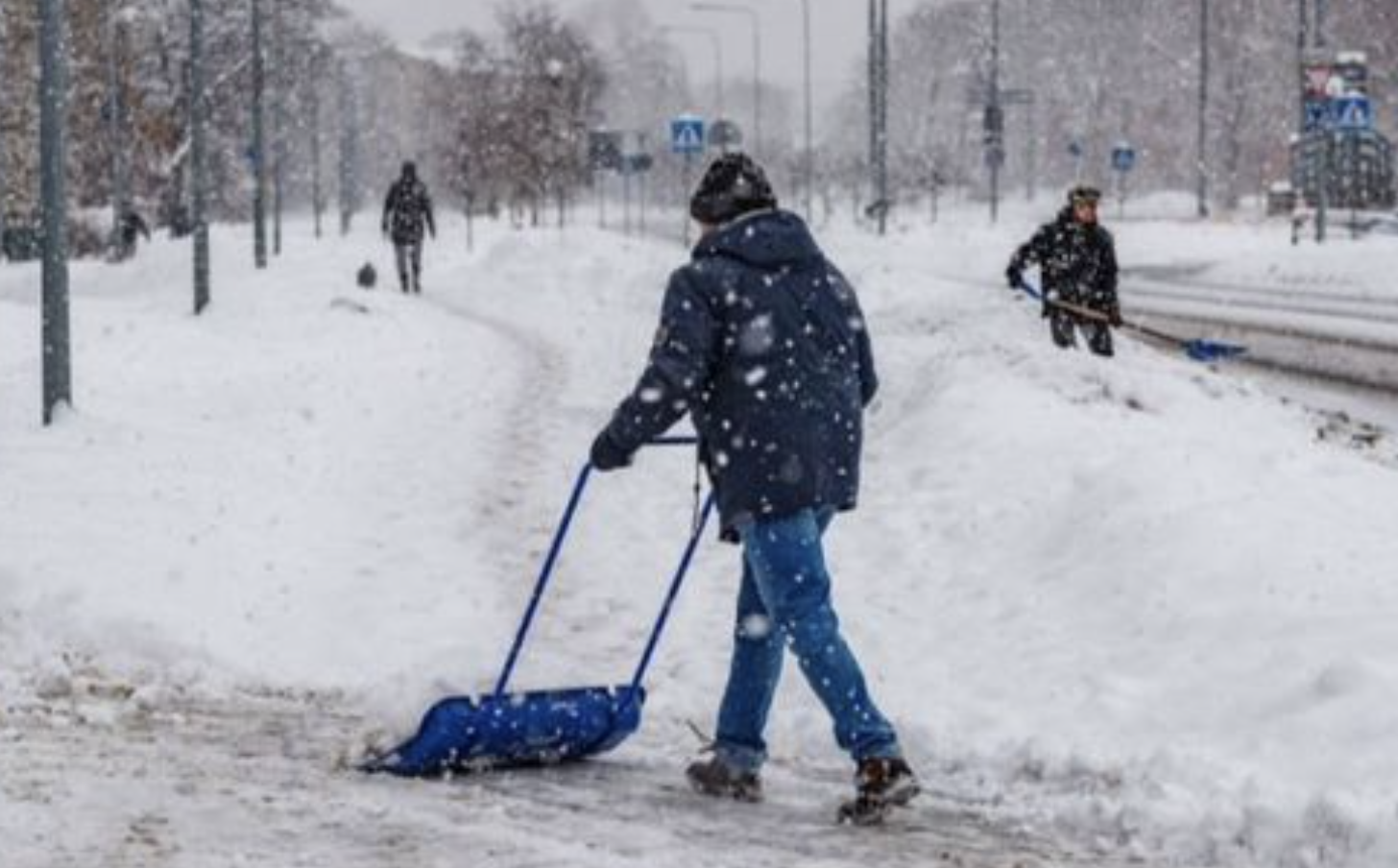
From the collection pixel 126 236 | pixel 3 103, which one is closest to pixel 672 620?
pixel 126 236

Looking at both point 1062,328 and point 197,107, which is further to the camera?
point 197,107

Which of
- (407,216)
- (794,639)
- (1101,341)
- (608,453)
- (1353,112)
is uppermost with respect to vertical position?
(1353,112)

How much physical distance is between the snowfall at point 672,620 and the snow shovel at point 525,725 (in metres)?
0.09

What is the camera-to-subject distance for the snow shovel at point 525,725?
6.11 metres

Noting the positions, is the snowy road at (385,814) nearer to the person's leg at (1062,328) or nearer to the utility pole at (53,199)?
the utility pole at (53,199)

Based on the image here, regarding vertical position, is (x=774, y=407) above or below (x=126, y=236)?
below

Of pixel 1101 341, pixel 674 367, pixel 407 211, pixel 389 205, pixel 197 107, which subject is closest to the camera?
pixel 674 367

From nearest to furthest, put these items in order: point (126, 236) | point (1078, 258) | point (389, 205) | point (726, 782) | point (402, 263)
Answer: point (726, 782), point (1078, 258), point (389, 205), point (402, 263), point (126, 236)

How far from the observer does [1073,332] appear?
16.6 m

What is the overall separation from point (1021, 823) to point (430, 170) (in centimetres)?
13729

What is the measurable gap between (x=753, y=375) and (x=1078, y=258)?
11.0 metres

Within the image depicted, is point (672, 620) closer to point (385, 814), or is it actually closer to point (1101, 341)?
point (385, 814)

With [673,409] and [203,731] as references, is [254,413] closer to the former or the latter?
[203,731]

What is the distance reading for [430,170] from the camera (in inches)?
5522
